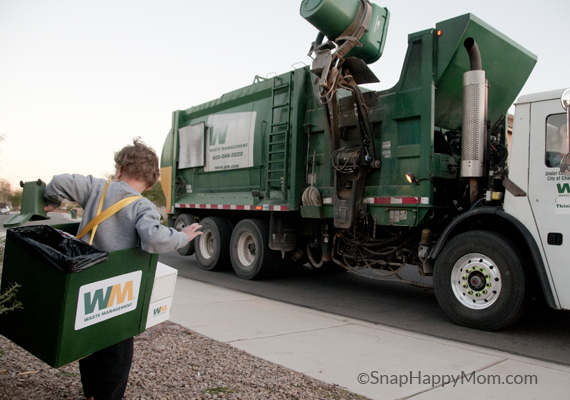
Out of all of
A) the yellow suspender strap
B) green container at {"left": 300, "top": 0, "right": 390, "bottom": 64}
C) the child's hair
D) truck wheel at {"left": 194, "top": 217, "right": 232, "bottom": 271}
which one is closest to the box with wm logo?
the yellow suspender strap

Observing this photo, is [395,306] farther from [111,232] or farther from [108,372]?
[111,232]

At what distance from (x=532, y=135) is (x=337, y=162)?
253 centimetres

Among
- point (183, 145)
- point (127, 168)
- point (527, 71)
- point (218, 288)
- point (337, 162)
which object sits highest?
point (527, 71)

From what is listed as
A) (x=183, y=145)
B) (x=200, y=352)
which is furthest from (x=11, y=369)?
(x=183, y=145)

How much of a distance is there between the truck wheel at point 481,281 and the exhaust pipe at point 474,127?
2.31ft

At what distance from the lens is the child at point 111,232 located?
2490 mm

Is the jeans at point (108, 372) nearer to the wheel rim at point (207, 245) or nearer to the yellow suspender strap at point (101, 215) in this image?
the yellow suspender strap at point (101, 215)

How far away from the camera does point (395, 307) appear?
21.6 feet

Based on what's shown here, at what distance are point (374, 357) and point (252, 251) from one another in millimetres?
5074

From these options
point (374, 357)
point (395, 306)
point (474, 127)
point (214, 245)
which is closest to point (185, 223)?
point (214, 245)

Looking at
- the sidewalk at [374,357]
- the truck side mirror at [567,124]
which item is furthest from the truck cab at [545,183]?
the sidewalk at [374,357]

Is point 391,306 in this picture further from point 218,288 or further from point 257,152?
point 257,152

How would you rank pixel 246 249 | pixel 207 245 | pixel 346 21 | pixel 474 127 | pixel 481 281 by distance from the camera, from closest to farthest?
pixel 481 281, pixel 474 127, pixel 346 21, pixel 246 249, pixel 207 245

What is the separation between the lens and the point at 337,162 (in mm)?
6820
